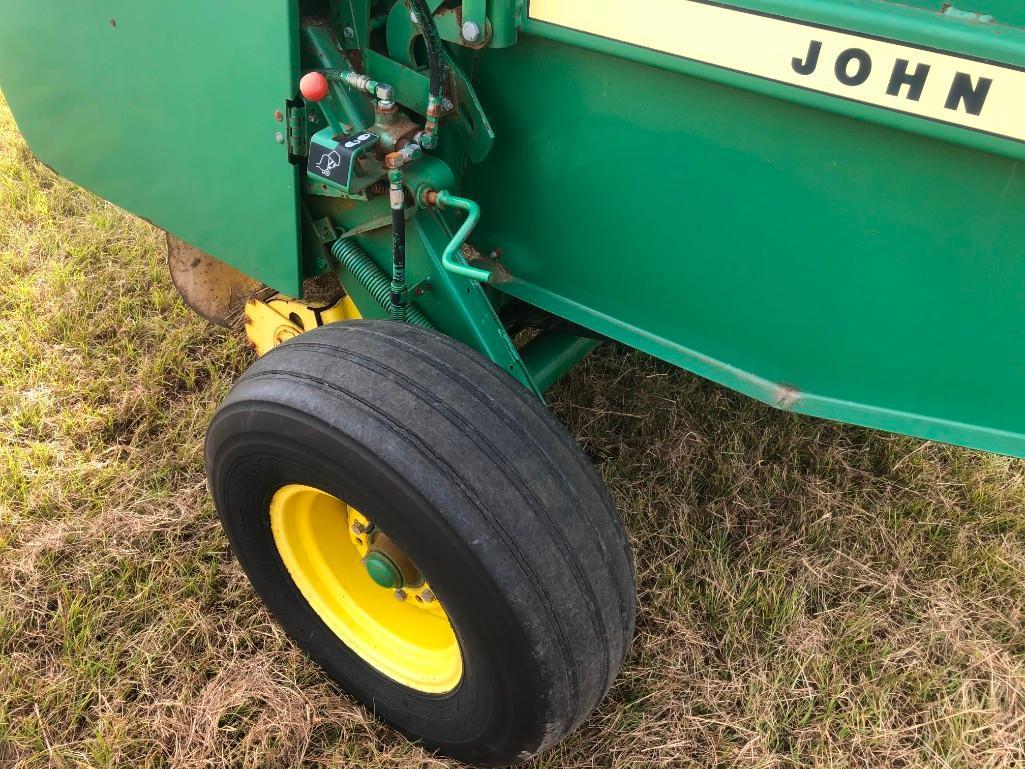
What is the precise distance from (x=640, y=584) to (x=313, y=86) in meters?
1.36

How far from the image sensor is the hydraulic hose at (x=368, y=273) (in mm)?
1647

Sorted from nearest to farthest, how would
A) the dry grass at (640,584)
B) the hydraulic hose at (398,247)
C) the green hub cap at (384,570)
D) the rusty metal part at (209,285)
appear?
the hydraulic hose at (398,247), the green hub cap at (384,570), the dry grass at (640,584), the rusty metal part at (209,285)

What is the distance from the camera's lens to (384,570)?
1.60 metres

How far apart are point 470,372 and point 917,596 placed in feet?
4.45

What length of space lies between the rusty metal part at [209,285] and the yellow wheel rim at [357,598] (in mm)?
820

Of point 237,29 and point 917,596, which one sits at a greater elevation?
point 237,29

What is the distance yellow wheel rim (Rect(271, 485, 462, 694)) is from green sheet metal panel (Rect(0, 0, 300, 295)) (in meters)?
0.48

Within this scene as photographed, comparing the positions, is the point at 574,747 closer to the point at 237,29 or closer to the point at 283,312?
the point at 283,312

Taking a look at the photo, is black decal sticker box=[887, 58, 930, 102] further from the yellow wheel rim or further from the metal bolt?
the yellow wheel rim

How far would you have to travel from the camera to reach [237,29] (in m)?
1.50

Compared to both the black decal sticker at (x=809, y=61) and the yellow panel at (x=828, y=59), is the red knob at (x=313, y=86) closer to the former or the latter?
the yellow panel at (x=828, y=59)

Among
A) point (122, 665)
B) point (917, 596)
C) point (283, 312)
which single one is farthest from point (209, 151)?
point (917, 596)

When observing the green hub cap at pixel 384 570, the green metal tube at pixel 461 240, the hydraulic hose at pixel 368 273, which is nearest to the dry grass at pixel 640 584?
the green hub cap at pixel 384 570

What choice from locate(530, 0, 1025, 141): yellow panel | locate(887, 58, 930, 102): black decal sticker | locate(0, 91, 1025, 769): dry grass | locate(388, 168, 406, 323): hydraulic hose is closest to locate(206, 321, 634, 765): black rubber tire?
locate(388, 168, 406, 323): hydraulic hose
